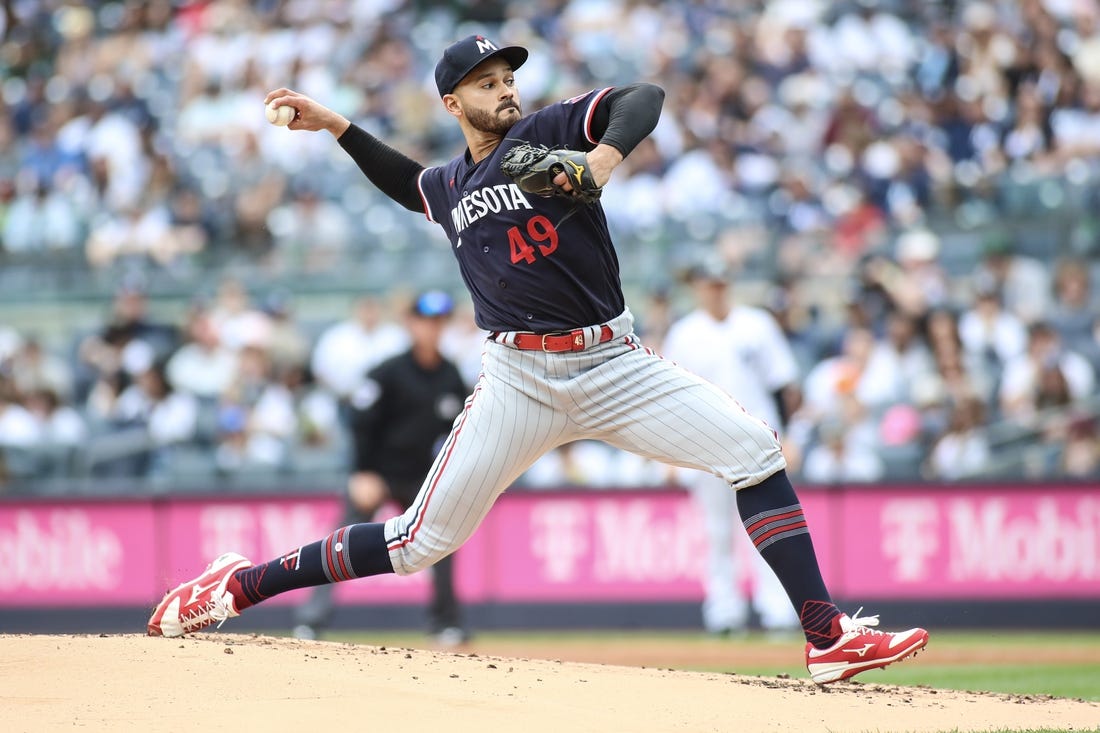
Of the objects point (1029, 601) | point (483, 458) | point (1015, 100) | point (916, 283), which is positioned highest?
point (1015, 100)

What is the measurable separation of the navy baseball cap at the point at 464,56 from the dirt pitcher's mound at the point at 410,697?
2029 mm

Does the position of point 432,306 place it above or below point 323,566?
above

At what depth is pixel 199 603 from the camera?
19.1ft

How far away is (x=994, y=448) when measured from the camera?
11.3 m

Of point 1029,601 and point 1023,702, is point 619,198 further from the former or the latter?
point 1023,702

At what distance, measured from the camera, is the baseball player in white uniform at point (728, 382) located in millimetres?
9891

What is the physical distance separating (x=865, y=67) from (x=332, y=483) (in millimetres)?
6968

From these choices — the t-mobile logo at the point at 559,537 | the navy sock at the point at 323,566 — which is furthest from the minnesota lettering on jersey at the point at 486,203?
the t-mobile logo at the point at 559,537

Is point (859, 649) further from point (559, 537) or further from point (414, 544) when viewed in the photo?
point (559, 537)

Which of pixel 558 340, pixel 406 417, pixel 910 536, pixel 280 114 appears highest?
pixel 280 114

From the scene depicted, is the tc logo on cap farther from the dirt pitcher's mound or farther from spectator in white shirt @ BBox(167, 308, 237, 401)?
spectator in white shirt @ BBox(167, 308, 237, 401)

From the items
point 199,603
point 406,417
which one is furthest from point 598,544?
point 199,603

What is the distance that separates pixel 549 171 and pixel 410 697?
1729 millimetres

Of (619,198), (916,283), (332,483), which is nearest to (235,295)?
(332,483)
